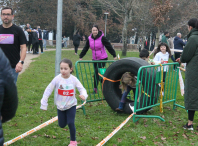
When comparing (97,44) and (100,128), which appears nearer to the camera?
(100,128)

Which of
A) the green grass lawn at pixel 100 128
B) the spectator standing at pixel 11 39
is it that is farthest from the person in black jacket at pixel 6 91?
the spectator standing at pixel 11 39

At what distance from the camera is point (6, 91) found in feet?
6.59

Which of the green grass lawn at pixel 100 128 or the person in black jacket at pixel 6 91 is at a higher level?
the person in black jacket at pixel 6 91

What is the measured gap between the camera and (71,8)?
38562 mm

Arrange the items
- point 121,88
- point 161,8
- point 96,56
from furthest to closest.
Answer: point 161,8, point 96,56, point 121,88

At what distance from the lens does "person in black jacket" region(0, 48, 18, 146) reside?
6.32 ft

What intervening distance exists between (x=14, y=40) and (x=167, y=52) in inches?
197

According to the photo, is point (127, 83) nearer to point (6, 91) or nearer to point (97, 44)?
point (97, 44)

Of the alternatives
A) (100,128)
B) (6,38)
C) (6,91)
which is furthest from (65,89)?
(6,91)

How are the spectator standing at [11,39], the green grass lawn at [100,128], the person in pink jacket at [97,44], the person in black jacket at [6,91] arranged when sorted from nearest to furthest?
the person in black jacket at [6,91]
the green grass lawn at [100,128]
the spectator standing at [11,39]
the person in pink jacket at [97,44]

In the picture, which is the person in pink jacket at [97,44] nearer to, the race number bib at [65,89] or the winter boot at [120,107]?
the winter boot at [120,107]

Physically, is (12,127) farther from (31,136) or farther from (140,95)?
(140,95)

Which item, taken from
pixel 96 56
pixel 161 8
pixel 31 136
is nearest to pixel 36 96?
pixel 96 56

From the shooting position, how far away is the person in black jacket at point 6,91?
1927mm
